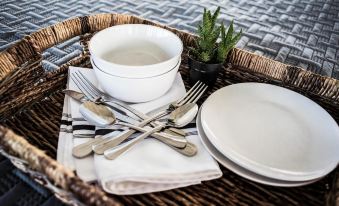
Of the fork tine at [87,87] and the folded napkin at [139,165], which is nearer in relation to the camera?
the folded napkin at [139,165]

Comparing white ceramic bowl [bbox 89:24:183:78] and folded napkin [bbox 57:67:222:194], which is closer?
folded napkin [bbox 57:67:222:194]

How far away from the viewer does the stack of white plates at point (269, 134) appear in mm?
333

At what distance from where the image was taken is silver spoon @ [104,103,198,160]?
0.35 meters

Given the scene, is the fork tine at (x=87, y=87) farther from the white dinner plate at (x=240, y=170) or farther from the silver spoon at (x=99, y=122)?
the white dinner plate at (x=240, y=170)

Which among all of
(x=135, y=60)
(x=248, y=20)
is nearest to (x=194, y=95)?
(x=135, y=60)

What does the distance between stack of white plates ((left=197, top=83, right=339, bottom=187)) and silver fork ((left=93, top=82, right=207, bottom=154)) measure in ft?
0.11

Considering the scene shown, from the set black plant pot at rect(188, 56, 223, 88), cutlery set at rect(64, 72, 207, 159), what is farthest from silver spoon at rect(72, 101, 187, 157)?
black plant pot at rect(188, 56, 223, 88)

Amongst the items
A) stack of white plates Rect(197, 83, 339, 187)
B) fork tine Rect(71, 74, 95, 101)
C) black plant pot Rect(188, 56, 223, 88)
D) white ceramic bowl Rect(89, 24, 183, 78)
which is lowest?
stack of white plates Rect(197, 83, 339, 187)

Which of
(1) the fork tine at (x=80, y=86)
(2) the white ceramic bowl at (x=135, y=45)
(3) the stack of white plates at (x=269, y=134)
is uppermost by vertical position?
(2) the white ceramic bowl at (x=135, y=45)

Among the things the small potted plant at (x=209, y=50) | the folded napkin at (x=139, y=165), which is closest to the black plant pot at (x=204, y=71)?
the small potted plant at (x=209, y=50)

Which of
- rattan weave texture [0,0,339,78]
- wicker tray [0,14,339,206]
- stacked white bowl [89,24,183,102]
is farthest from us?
rattan weave texture [0,0,339,78]

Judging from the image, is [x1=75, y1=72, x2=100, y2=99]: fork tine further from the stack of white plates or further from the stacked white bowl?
the stack of white plates

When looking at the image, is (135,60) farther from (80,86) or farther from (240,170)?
(240,170)

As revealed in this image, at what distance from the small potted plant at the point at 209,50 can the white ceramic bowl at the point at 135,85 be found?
60mm
